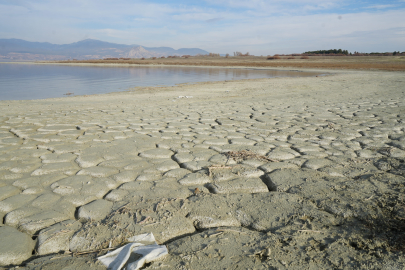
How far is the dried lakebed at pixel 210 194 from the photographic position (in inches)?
53.4

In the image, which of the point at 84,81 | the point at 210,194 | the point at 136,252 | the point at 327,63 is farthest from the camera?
the point at 327,63

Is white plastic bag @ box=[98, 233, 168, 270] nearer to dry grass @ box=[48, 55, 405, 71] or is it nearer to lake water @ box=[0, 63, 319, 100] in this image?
lake water @ box=[0, 63, 319, 100]

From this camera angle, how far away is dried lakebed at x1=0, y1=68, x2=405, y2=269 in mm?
1357

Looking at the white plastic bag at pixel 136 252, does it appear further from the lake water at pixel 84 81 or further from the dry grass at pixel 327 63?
the dry grass at pixel 327 63

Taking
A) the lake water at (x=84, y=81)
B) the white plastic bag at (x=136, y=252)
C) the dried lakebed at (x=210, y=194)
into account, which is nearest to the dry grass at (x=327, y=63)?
the lake water at (x=84, y=81)

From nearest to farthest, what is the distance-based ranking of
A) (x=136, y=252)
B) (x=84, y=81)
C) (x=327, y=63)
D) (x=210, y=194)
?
(x=136, y=252) < (x=210, y=194) < (x=84, y=81) < (x=327, y=63)

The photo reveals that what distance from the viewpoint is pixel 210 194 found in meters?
2.00

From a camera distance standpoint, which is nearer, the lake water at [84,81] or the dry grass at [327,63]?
the lake water at [84,81]

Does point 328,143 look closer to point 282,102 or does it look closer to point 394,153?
point 394,153

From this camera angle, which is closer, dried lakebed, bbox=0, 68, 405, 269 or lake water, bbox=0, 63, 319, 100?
dried lakebed, bbox=0, 68, 405, 269

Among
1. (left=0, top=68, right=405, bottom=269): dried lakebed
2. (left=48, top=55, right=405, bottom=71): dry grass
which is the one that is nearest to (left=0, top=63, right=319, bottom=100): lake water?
(left=0, top=68, right=405, bottom=269): dried lakebed

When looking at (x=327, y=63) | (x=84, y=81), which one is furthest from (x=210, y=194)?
(x=327, y=63)

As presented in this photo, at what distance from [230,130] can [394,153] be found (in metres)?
2.04

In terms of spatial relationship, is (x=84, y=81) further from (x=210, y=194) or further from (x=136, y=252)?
(x=136, y=252)
